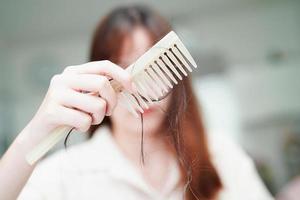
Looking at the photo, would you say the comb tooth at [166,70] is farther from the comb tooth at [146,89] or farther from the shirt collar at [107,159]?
the shirt collar at [107,159]

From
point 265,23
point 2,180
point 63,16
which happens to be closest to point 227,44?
point 265,23

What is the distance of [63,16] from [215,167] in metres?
0.56

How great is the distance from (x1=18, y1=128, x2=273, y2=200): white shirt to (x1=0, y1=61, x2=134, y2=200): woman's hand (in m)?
0.15

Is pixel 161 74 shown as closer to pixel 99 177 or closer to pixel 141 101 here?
pixel 141 101

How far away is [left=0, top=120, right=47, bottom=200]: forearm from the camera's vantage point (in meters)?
0.37

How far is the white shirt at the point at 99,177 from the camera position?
49 centimetres

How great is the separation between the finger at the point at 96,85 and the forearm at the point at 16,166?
8cm

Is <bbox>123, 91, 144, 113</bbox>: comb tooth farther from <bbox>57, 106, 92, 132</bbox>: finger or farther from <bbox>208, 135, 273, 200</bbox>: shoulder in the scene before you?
<bbox>208, 135, 273, 200</bbox>: shoulder

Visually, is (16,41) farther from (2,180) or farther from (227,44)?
(227,44)

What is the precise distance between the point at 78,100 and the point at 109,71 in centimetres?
4

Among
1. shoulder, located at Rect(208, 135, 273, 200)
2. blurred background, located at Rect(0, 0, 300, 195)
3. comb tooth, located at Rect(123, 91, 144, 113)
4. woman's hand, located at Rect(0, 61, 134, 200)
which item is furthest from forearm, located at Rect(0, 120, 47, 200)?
blurred background, located at Rect(0, 0, 300, 195)

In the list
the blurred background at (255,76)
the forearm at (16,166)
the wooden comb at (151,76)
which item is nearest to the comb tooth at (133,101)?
the wooden comb at (151,76)

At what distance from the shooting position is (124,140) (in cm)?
50

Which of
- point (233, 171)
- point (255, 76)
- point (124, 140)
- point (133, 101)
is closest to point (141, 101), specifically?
point (133, 101)
